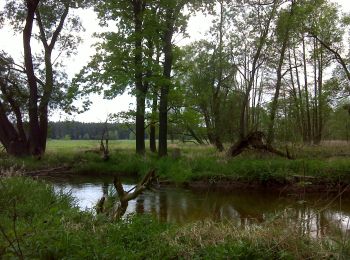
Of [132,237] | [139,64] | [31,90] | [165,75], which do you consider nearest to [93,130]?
[31,90]

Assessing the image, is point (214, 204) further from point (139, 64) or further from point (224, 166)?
point (139, 64)

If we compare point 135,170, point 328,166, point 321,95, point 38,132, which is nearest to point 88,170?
point 135,170

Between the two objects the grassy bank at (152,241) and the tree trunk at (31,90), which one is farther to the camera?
the tree trunk at (31,90)

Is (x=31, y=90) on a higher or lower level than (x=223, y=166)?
higher

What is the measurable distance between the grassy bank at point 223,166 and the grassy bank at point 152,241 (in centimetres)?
758

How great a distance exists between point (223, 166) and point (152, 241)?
39.7ft

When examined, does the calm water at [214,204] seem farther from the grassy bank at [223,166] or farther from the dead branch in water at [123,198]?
the dead branch in water at [123,198]

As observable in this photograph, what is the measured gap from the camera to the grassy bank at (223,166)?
1681cm

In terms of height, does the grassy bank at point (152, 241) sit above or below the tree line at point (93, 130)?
below

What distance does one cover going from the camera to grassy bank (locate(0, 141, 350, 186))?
16.8 metres

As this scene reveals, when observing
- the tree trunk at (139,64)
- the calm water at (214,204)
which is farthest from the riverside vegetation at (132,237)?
the tree trunk at (139,64)

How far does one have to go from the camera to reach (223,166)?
1839cm

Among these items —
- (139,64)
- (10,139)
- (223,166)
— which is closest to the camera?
(223,166)

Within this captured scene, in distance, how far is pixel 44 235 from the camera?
610 cm
